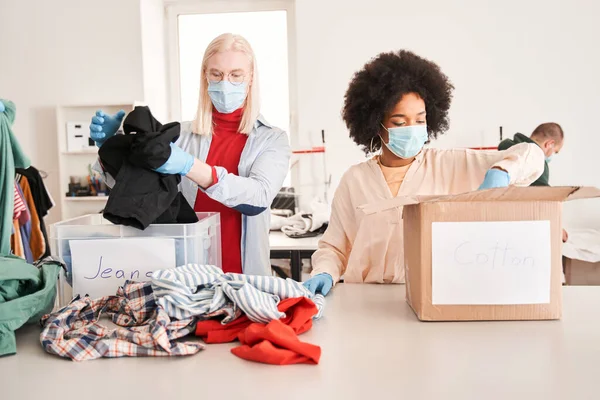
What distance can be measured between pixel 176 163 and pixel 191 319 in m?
0.39

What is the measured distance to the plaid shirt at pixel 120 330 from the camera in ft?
3.00

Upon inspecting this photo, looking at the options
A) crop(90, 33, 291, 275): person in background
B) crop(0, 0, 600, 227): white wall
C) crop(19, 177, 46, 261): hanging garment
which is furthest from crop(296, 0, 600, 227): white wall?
crop(90, 33, 291, 275): person in background

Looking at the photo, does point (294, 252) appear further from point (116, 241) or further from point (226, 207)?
point (116, 241)

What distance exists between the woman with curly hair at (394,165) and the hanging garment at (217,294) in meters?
0.47

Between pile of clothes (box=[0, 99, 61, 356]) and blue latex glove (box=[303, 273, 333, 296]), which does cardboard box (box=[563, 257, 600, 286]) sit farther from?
pile of clothes (box=[0, 99, 61, 356])

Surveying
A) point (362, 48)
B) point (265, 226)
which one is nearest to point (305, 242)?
point (265, 226)

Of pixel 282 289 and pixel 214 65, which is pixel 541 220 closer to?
pixel 282 289

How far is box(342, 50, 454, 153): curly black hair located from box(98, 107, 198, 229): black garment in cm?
74

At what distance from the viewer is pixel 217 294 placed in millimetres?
997

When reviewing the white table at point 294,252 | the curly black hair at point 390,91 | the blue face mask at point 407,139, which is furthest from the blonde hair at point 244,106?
the white table at point 294,252

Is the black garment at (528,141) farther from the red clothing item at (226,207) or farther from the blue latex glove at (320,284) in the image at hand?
the blue latex glove at (320,284)

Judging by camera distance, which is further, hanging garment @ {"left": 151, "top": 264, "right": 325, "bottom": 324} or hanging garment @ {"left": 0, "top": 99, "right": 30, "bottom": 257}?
hanging garment @ {"left": 0, "top": 99, "right": 30, "bottom": 257}

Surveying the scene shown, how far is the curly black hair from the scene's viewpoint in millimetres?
1671

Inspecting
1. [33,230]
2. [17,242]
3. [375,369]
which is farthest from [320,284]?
[33,230]
